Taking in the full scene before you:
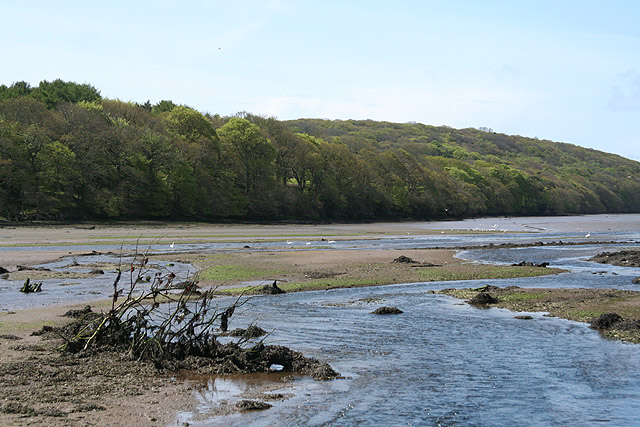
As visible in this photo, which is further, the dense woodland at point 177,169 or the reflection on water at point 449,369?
the dense woodland at point 177,169

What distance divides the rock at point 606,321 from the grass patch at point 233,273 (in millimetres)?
13874

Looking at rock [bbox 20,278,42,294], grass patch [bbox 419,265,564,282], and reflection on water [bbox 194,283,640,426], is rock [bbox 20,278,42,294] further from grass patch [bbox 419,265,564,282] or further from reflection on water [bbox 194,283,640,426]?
grass patch [bbox 419,265,564,282]

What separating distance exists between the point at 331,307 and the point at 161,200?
52932 millimetres

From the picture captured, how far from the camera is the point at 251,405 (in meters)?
9.89

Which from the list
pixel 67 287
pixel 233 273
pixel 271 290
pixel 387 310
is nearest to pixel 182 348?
pixel 387 310

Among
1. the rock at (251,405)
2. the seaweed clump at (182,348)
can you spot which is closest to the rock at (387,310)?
the seaweed clump at (182,348)

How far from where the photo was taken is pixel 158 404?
971cm

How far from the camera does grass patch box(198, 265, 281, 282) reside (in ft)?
86.5

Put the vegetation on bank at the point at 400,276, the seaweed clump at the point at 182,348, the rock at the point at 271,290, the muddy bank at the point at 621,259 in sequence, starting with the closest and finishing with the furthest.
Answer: the seaweed clump at the point at 182,348 → the rock at the point at 271,290 → the vegetation on bank at the point at 400,276 → the muddy bank at the point at 621,259

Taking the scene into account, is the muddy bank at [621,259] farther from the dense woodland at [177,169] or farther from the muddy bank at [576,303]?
the dense woodland at [177,169]

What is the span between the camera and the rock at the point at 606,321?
1702cm

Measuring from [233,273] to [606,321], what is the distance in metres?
15.6

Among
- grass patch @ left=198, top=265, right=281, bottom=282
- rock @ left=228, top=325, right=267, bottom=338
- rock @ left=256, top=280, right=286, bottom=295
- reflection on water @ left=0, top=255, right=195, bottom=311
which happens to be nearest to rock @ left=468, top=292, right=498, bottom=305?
rock @ left=256, top=280, right=286, bottom=295

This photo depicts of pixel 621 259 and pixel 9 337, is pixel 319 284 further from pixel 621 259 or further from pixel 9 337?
pixel 621 259
